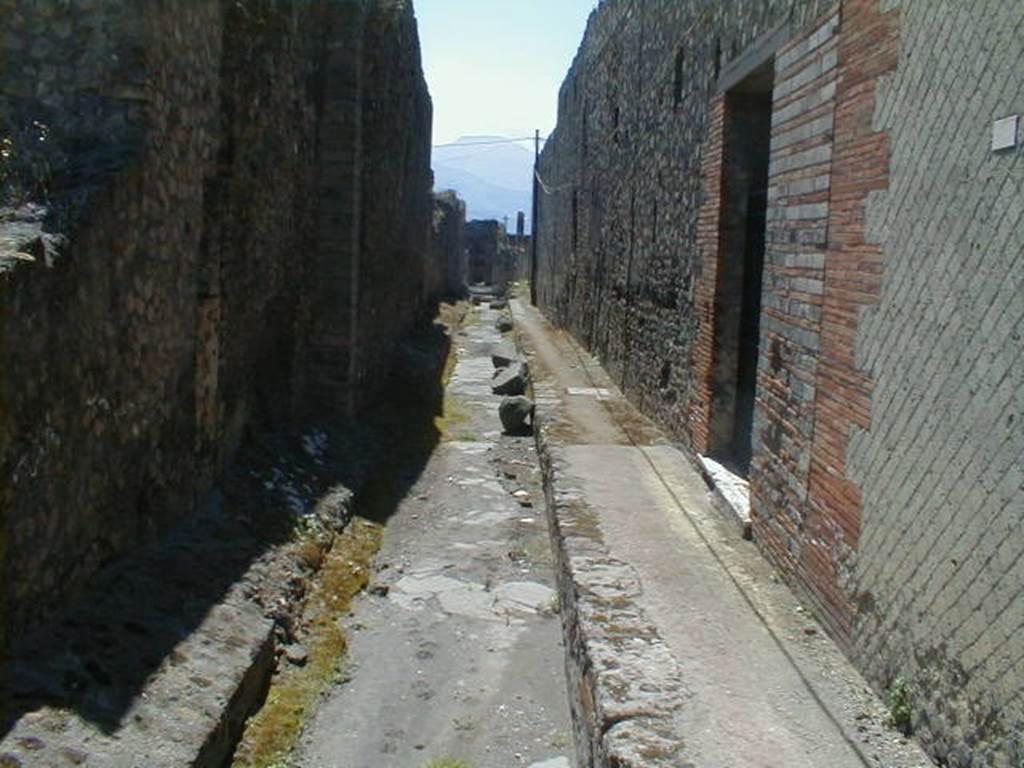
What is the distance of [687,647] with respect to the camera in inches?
180

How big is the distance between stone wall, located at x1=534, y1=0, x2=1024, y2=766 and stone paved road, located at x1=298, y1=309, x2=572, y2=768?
1.45m

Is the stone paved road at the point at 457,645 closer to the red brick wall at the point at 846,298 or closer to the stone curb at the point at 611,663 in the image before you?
the stone curb at the point at 611,663

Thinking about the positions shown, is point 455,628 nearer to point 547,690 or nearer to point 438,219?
point 547,690

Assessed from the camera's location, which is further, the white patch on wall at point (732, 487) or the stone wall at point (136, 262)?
the white patch on wall at point (732, 487)

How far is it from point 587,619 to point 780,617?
91cm

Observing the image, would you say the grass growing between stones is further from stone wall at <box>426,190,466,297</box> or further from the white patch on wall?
stone wall at <box>426,190,466,297</box>

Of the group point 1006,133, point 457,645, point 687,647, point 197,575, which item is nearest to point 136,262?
point 197,575

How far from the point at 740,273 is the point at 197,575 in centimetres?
429

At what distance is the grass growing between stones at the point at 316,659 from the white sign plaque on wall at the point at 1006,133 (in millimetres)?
3630

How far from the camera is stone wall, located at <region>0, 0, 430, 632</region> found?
417cm

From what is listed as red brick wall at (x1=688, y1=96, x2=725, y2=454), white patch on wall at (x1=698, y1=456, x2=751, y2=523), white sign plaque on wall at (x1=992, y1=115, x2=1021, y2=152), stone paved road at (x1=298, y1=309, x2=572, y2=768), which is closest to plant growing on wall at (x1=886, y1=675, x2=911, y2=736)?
stone paved road at (x1=298, y1=309, x2=572, y2=768)

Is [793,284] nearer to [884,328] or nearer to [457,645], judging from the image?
[884,328]

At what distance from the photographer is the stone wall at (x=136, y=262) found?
13.7 ft

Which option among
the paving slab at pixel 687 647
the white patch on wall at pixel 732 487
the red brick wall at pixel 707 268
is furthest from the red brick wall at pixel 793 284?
the red brick wall at pixel 707 268
